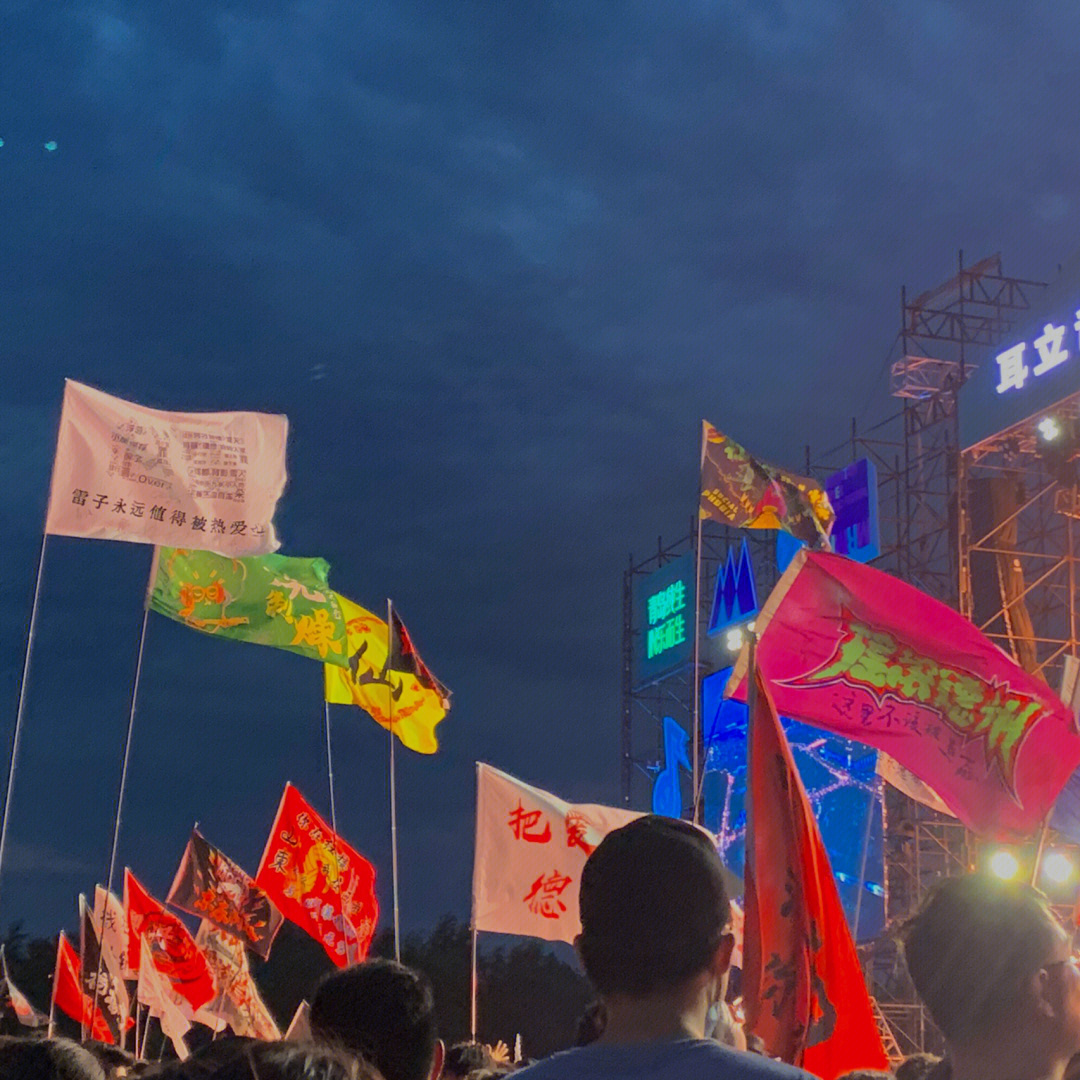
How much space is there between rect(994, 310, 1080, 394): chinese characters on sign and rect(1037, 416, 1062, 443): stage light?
658mm

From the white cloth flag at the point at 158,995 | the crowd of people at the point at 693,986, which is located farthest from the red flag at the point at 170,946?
the crowd of people at the point at 693,986

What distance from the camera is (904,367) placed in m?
23.5

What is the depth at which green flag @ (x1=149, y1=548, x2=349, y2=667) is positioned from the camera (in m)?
11.4

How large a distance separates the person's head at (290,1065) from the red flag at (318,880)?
34.3 ft

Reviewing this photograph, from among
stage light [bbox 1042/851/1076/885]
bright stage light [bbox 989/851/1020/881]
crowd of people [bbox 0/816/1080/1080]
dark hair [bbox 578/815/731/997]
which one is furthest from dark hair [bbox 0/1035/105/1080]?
stage light [bbox 1042/851/1076/885]

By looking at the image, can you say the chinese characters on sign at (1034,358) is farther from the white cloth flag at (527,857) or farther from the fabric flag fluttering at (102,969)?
the fabric flag fluttering at (102,969)

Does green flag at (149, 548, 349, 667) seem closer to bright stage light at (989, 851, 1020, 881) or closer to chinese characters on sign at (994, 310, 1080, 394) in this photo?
bright stage light at (989, 851, 1020, 881)

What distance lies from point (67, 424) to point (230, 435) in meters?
0.97

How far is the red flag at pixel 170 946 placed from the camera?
12930 mm

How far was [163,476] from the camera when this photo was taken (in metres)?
9.04

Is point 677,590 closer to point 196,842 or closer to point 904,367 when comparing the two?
point 904,367

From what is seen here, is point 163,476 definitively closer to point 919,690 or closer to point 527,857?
point 527,857

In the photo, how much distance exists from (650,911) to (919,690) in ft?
15.9

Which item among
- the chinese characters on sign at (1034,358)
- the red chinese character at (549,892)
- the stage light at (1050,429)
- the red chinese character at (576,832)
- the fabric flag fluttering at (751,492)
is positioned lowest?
the red chinese character at (549,892)
